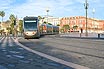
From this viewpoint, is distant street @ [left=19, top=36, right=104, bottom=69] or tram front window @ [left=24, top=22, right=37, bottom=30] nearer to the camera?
distant street @ [left=19, top=36, right=104, bottom=69]

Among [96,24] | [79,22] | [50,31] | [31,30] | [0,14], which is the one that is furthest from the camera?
[96,24]

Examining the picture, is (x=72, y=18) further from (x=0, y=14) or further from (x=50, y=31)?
(x=50, y=31)

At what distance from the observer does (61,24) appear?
599ft

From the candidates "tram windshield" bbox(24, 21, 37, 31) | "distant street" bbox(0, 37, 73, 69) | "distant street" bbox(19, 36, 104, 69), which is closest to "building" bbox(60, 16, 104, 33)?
"tram windshield" bbox(24, 21, 37, 31)

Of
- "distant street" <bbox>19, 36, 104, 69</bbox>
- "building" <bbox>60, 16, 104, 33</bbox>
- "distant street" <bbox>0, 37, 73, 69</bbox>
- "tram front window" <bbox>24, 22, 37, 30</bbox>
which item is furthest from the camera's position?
"building" <bbox>60, 16, 104, 33</bbox>

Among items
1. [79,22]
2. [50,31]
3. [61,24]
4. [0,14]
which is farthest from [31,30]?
[61,24]

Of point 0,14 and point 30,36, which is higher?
point 0,14

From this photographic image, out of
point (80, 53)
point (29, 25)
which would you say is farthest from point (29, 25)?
point (80, 53)

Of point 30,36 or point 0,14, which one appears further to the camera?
point 0,14

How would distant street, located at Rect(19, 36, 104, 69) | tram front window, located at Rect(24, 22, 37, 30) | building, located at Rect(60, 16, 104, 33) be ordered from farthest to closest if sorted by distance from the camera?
building, located at Rect(60, 16, 104, 33), tram front window, located at Rect(24, 22, 37, 30), distant street, located at Rect(19, 36, 104, 69)

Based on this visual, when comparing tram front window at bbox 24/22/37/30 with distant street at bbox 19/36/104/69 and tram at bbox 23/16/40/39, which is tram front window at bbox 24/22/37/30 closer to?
tram at bbox 23/16/40/39

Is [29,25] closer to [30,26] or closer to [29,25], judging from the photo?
[29,25]

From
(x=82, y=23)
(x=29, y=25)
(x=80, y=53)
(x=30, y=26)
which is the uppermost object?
(x=82, y=23)

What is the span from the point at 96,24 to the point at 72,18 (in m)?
18.3
